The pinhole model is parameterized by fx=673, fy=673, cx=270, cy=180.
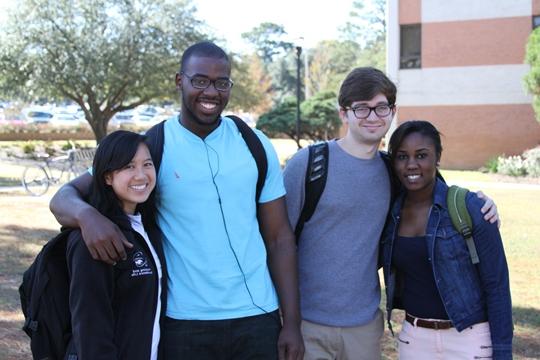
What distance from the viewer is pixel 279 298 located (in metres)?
2.88

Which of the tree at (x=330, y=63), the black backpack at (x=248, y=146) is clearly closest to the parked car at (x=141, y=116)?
the tree at (x=330, y=63)

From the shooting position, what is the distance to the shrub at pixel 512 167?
69.4 feet

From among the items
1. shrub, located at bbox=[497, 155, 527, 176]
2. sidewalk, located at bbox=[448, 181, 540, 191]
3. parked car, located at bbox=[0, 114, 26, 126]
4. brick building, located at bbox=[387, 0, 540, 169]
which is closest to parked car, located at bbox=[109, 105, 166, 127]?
parked car, located at bbox=[0, 114, 26, 126]

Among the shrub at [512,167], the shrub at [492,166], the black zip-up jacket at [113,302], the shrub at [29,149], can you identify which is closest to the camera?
the black zip-up jacket at [113,302]

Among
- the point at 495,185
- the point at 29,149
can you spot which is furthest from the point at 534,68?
the point at 29,149

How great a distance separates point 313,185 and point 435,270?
68 centimetres

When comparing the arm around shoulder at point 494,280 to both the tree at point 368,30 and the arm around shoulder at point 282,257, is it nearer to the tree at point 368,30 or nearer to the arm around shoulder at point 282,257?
the arm around shoulder at point 282,257

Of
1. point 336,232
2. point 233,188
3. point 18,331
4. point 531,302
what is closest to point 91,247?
point 233,188

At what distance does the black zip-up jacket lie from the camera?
2.35 metres

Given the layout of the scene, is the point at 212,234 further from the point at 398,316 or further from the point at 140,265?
the point at 398,316

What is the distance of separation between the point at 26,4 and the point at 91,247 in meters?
26.0

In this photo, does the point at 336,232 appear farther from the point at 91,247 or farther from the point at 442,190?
the point at 91,247

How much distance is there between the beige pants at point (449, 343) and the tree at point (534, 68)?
20363 millimetres

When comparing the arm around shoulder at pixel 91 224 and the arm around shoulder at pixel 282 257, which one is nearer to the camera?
the arm around shoulder at pixel 91 224
